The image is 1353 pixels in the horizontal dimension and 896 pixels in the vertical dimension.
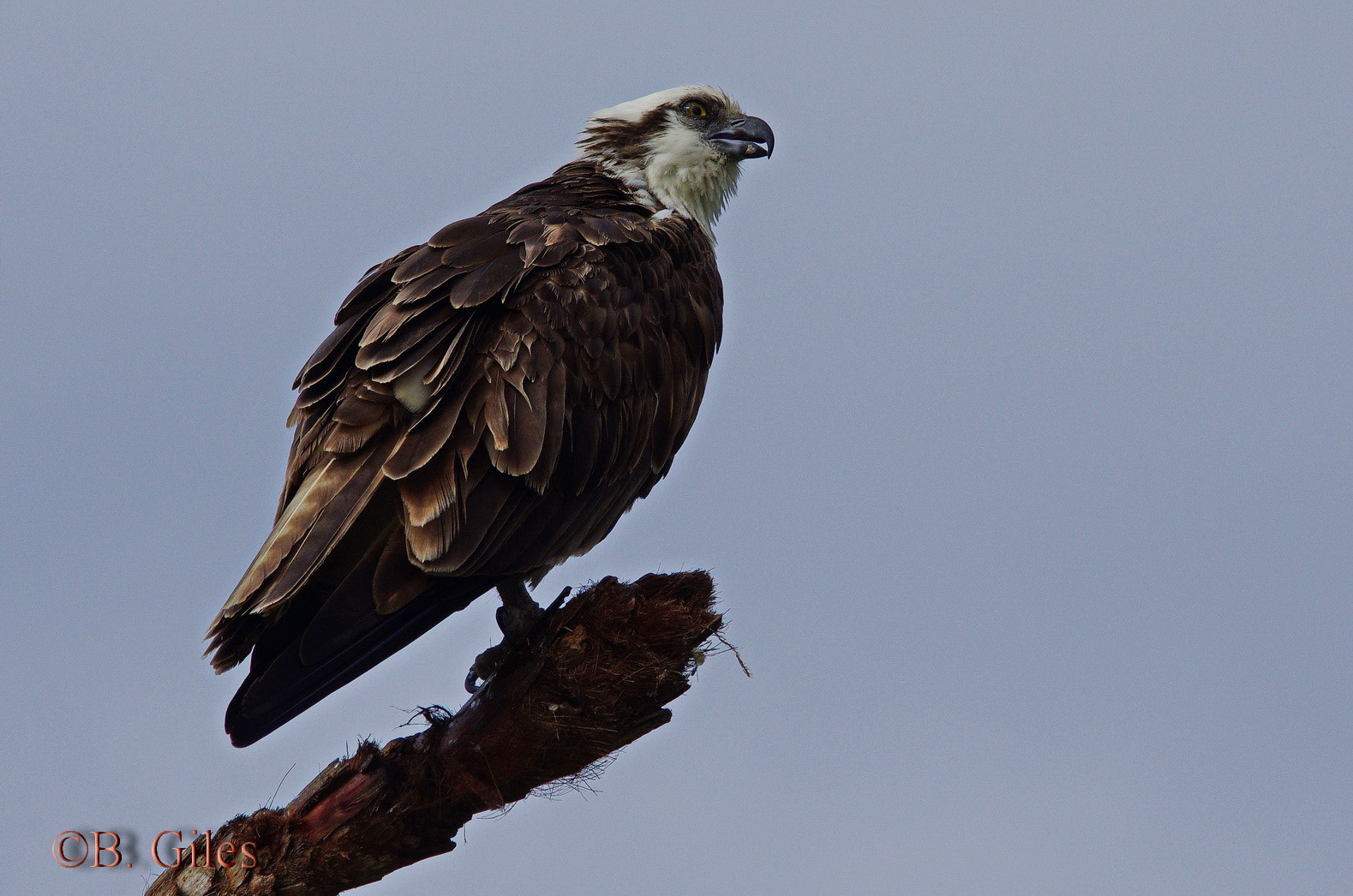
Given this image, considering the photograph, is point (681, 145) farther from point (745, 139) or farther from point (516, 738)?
point (516, 738)

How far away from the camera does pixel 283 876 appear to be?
522 centimetres

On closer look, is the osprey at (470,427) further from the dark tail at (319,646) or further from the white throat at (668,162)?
the white throat at (668,162)

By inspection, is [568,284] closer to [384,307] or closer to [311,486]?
[384,307]

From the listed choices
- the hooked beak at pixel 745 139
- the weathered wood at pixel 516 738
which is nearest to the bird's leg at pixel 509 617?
the weathered wood at pixel 516 738

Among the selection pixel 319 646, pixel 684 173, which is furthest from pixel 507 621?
pixel 684 173

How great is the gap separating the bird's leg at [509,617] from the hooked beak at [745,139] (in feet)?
10.6

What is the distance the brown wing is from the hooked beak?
1.25 meters

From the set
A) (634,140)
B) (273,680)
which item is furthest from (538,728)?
(634,140)

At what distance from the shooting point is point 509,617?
6398 mm

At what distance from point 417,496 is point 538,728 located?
3.52 feet

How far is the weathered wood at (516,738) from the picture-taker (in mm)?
5367

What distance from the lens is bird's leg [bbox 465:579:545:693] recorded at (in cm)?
628

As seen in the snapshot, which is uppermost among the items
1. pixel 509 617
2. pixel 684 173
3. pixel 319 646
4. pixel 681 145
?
pixel 681 145

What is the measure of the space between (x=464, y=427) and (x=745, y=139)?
10.9 feet
